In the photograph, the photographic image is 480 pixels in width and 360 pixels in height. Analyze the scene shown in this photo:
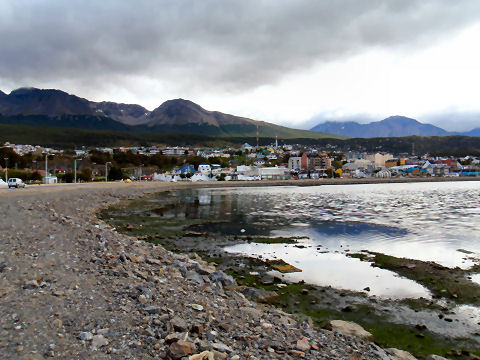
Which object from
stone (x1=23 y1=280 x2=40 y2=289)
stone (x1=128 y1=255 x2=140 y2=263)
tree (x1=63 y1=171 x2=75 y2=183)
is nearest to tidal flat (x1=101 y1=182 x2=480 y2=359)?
stone (x1=128 y1=255 x2=140 y2=263)

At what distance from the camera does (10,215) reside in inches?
759

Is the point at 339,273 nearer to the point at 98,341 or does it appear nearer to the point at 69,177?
the point at 98,341

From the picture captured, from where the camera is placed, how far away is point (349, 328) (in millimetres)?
8852

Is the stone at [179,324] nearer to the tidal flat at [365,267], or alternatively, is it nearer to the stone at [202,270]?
the tidal flat at [365,267]

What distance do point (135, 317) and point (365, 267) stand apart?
11444 mm

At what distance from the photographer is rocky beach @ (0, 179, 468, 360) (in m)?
5.79

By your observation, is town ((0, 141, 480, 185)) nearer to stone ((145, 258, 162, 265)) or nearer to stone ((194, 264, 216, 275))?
stone ((145, 258, 162, 265))

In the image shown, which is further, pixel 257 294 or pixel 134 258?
pixel 134 258

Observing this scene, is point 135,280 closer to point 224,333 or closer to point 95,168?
point 224,333

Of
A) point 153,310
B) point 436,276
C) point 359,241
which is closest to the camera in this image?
point 153,310

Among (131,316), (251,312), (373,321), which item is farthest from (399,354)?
(131,316)

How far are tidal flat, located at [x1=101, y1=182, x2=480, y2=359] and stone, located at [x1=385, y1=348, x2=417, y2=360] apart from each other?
1.30 ft

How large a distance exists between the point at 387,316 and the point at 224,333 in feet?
19.1

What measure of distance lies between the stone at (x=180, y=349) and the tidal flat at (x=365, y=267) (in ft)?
16.0
